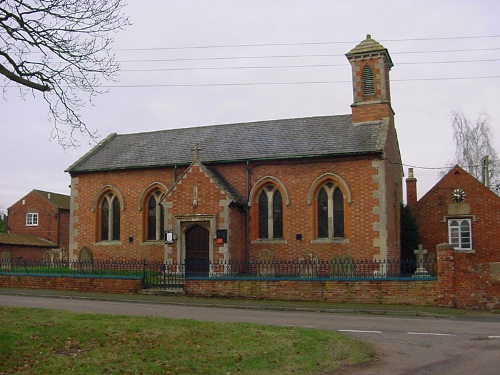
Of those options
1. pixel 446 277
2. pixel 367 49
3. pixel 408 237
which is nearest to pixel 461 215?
pixel 408 237

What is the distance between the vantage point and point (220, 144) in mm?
30078

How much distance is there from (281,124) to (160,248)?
918 cm

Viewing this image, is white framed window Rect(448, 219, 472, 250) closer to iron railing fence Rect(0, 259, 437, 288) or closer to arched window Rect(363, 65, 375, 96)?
iron railing fence Rect(0, 259, 437, 288)

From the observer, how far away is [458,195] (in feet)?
103

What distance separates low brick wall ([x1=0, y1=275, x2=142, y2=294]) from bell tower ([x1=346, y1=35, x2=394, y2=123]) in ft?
44.7

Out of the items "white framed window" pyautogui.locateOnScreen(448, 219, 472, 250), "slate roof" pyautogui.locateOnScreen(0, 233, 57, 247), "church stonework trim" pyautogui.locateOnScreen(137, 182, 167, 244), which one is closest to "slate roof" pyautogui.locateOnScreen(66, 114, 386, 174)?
"church stonework trim" pyautogui.locateOnScreen(137, 182, 167, 244)

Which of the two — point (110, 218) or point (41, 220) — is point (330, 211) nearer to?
point (110, 218)

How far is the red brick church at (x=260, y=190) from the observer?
25.6m

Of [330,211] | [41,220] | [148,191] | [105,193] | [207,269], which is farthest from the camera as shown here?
[41,220]

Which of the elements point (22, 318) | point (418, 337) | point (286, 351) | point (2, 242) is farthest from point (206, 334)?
point (2, 242)

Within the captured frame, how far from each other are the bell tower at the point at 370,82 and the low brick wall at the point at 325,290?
1091cm

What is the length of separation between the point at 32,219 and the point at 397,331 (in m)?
47.7

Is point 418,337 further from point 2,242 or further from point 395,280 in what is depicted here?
point 2,242

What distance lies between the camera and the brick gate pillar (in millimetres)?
18375
